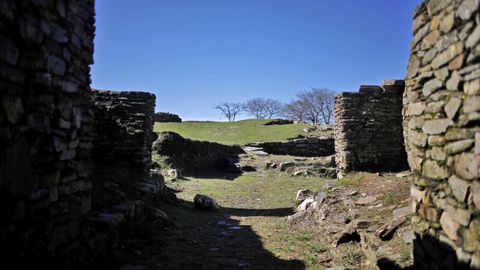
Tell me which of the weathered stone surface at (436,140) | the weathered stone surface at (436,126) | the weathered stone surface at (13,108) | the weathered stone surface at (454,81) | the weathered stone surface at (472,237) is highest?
the weathered stone surface at (454,81)

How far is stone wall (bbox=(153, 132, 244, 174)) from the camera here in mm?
16281

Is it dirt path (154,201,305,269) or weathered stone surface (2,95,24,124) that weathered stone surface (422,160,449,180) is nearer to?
dirt path (154,201,305,269)

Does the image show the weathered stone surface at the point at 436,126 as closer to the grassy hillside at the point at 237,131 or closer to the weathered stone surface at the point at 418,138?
the weathered stone surface at the point at 418,138

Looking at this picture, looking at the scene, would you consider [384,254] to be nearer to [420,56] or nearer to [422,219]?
[422,219]

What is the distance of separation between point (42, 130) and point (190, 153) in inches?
556

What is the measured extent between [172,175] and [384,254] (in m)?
10.4

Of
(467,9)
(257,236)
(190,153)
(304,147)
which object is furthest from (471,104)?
(304,147)

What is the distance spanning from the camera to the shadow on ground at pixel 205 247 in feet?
18.4

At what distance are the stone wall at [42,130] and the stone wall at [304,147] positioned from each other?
19397 millimetres

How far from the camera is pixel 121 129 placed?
368 inches

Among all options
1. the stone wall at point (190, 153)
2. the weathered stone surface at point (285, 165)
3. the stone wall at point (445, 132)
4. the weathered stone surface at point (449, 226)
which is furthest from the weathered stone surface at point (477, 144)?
the weathered stone surface at point (285, 165)

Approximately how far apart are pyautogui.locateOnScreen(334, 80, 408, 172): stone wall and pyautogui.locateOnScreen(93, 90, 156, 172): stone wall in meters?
5.93

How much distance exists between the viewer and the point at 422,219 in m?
3.82

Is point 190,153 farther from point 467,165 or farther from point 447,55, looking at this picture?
point 467,165
